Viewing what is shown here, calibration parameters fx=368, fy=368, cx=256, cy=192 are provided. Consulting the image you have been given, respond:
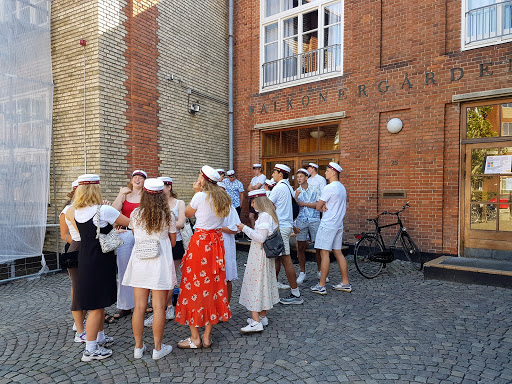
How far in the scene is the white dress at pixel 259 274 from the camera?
4043 mm

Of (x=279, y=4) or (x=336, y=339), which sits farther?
(x=279, y=4)

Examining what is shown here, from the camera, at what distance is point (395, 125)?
25.8ft

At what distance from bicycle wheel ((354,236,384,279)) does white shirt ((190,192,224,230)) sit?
3.66m

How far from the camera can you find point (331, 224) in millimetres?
5602

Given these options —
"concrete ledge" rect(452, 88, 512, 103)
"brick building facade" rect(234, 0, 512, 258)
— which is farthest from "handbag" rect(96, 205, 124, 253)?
"concrete ledge" rect(452, 88, 512, 103)

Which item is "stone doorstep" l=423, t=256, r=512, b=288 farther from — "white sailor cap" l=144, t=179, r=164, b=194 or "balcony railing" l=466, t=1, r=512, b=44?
"white sailor cap" l=144, t=179, r=164, b=194

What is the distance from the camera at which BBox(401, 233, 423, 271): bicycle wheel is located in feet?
22.9

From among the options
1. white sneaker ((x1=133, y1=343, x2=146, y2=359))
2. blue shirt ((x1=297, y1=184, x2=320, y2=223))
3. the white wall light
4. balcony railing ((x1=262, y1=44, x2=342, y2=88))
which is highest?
balcony railing ((x1=262, y1=44, x2=342, y2=88))

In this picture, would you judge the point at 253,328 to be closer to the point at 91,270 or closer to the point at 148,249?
the point at 148,249

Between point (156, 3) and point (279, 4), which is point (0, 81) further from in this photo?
point (279, 4)

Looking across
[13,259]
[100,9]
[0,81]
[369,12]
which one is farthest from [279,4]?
[13,259]

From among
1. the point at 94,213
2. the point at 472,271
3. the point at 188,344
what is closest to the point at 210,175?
the point at 94,213

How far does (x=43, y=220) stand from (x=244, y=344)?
17.3ft

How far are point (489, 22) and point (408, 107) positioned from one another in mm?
2092
